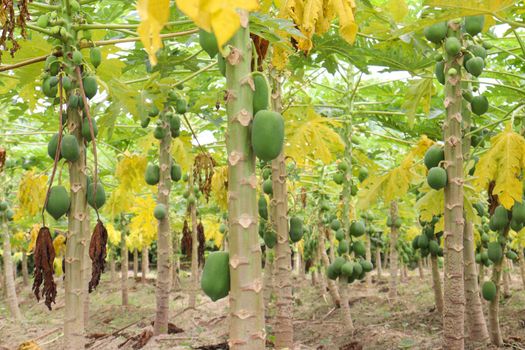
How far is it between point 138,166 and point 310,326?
11.1 ft

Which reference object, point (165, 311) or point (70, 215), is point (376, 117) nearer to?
point (165, 311)

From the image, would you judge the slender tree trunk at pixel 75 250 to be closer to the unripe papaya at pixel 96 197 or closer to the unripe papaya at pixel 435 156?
the unripe papaya at pixel 96 197

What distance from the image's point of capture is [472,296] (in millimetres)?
4621

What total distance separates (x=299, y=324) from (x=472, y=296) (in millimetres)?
4005

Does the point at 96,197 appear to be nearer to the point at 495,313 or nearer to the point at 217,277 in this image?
the point at 217,277

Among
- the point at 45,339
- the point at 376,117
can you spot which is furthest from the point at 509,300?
the point at 45,339

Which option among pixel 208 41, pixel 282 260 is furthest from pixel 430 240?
pixel 208 41

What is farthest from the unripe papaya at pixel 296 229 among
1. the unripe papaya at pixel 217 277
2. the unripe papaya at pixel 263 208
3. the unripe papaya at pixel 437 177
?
the unripe papaya at pixel 217 277

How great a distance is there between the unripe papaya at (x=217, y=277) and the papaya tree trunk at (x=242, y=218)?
2.1 inches

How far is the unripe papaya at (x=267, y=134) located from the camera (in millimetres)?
1736

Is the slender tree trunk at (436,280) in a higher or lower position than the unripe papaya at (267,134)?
lower

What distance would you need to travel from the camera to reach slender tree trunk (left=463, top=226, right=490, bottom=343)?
4609mm

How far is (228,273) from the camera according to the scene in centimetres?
188

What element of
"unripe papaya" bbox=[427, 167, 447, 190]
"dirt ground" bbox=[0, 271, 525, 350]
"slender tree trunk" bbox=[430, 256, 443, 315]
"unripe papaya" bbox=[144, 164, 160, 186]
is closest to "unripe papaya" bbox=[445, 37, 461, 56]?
"unripe papaya" bbox=[427, 167, 447, 190]
